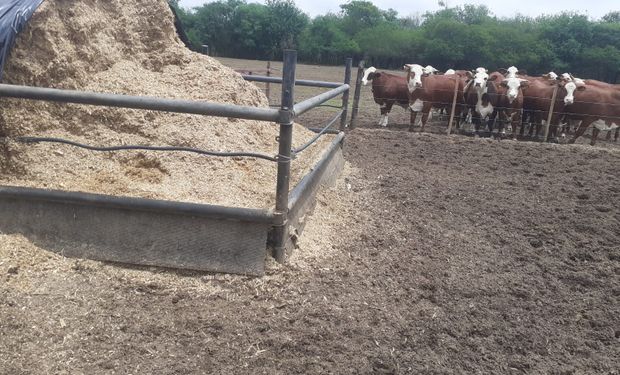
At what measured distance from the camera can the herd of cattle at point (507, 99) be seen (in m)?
11.7

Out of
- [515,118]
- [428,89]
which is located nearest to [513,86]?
[515,118]

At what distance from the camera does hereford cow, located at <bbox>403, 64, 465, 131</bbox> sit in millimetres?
12594

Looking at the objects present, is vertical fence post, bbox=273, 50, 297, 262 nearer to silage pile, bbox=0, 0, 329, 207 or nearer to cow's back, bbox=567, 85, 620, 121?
silage pile, bbox=0, 0, 329, 207

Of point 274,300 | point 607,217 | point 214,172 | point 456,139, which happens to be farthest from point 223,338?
point 456,139

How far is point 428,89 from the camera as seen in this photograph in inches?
501

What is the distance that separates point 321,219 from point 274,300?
58.6 inches

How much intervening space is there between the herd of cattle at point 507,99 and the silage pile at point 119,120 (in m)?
8.33

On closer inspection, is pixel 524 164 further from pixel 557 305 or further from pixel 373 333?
pixel 373 333

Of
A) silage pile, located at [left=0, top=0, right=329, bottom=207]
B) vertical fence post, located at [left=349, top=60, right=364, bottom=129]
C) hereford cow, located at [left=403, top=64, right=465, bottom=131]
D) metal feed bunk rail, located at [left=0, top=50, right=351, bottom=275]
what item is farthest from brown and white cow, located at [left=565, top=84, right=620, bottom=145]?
metal feed bunk rail, located at [left=0, top=50, right=351, bottom=275]

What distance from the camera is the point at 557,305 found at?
3.56 meters

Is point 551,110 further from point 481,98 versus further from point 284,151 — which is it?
point 284,151

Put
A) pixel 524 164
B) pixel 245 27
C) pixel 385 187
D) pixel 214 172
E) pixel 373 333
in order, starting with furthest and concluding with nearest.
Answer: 1. pixel 245 27
2. pixel 524 164
3. pixel 385 187
4. pixel 214 172
5. pixel 373 333

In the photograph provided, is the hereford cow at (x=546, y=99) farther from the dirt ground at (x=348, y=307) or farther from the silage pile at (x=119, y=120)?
the silage pile at (x=119, y=120)

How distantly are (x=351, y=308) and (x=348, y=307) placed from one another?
0.06ft
